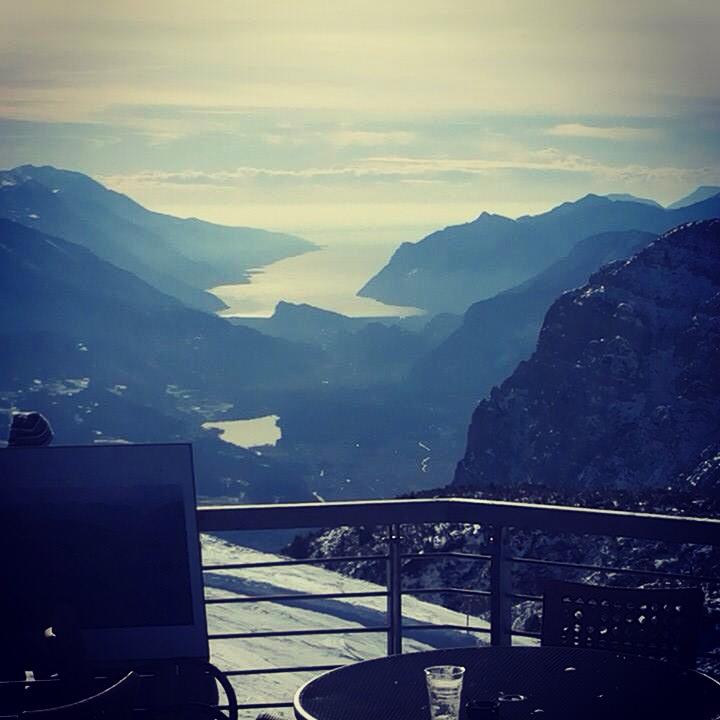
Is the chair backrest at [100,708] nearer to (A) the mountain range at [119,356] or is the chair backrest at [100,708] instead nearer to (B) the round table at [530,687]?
(B) the round table at [530,687]

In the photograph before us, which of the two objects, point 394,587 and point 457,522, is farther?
point 394,587

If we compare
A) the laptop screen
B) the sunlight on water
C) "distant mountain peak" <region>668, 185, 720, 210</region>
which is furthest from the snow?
"distant mountain peak" <region>668, 185, 720, 210</region>

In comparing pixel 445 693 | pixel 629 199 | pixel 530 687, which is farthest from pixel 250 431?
pixel 445 693

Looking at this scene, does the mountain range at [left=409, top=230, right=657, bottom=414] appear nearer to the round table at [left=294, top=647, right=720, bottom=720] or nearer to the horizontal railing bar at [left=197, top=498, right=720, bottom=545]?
the horizontal railing bar at [left=197, top=498, right=720, bottom=545]

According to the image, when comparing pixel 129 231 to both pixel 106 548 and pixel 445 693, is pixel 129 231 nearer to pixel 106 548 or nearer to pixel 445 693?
pixel 106 548

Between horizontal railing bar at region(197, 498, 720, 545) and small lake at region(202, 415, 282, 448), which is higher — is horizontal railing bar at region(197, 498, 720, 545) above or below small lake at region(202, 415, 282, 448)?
above
